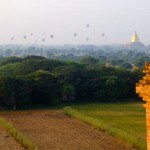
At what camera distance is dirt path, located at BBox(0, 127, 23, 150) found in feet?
79.5

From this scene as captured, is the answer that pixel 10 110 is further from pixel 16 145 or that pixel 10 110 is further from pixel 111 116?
pixel 16 145

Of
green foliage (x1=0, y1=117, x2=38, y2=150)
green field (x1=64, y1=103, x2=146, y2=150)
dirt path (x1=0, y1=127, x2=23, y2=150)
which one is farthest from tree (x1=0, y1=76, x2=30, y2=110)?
dirt path (x1=0, y1=127, x2=23, y2=150)

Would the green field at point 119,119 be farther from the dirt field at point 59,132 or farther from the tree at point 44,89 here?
the tree at point 44,89

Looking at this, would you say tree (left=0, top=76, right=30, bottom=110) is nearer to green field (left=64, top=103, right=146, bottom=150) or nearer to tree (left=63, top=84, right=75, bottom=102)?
green field (left=64, top=103, right=146, bottom=150)

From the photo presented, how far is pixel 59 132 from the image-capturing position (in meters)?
30.5

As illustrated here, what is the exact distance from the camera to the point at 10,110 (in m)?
42.7

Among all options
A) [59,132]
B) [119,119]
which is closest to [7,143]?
[59,132]

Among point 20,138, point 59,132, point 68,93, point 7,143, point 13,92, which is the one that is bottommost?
point 59,132

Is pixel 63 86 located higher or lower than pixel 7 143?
higher

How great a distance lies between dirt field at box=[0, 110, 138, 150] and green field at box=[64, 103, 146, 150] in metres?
0.66

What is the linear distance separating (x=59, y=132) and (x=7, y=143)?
589 centimetres

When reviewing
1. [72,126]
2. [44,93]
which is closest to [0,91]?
[44,93]

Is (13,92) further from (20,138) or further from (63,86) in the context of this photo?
(20,138)

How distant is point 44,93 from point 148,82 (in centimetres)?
3706
